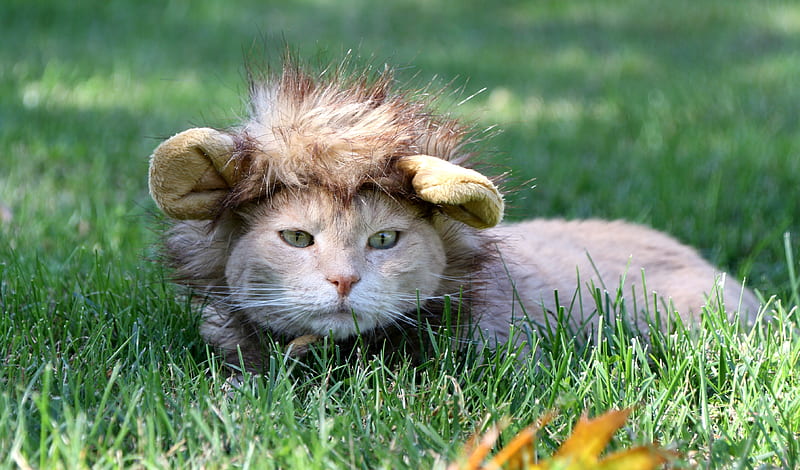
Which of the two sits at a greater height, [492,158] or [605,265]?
[492,158]

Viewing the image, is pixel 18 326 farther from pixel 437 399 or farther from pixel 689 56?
pixel 689 56

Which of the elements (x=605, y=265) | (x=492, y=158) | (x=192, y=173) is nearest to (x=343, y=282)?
(x=192, y=173)

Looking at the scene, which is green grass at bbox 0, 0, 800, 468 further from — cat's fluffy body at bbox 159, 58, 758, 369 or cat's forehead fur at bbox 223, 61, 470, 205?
cat's forehead fur at bbox 223, 61, 470, 205

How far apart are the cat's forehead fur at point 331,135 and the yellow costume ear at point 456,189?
2.4 inches

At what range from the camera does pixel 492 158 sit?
12.2 feet

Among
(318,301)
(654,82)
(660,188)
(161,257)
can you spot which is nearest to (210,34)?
(654,82)

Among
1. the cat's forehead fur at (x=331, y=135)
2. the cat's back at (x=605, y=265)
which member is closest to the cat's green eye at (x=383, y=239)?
the cat's forehead fur at (x=331, y=135)

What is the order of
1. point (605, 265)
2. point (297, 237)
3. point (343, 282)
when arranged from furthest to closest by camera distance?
point (605, 265)
point (297, 237)
point (343, 282)

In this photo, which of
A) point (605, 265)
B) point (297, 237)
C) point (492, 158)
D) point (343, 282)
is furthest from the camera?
point (492, 158)

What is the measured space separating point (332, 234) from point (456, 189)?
1.04 feet

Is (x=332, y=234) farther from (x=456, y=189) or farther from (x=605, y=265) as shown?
(x=605, y=265)

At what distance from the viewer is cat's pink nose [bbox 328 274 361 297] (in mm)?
2115

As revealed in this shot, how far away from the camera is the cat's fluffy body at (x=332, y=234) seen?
7.21ft

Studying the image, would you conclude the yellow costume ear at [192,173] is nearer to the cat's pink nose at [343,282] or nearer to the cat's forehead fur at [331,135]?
the cat's forehead fur at [331,135]
